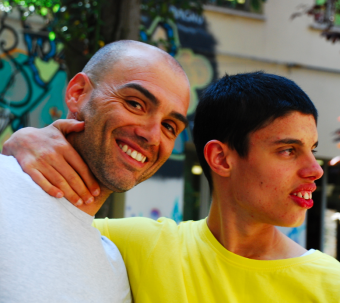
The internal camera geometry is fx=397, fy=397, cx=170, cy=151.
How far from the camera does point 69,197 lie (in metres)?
1.73

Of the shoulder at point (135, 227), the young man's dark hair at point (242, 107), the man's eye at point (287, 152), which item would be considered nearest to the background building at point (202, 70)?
the shoulder at point (135, 227)

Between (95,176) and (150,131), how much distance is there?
0.33 meters

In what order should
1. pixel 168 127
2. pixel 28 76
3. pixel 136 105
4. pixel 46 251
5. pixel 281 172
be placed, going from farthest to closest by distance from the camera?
pixel 28 76
pixel 168 127
pixel 136 105
pixel 281 172
pixel 46 251

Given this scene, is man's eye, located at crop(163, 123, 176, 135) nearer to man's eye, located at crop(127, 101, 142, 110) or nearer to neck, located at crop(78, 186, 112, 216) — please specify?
man's eye, located at crop(127, 101, 142, 110)

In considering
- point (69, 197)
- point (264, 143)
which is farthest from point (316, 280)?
point (69, 197)

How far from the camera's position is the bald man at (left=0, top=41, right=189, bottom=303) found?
1.48 metres

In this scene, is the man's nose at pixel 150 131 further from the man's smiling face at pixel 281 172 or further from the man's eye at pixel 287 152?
the man's eye at pixel 287 152

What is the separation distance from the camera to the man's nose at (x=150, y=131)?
1.82 meters

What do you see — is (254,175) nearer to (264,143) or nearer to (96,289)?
(264,143)

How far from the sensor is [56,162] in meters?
1.75

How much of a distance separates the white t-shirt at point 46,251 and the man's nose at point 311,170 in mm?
957

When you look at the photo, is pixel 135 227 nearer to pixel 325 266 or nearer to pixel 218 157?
pixel 218 157

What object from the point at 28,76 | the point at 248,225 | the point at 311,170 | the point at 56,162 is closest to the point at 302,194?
the point at 311,170

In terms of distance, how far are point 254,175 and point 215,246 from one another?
40 cm
